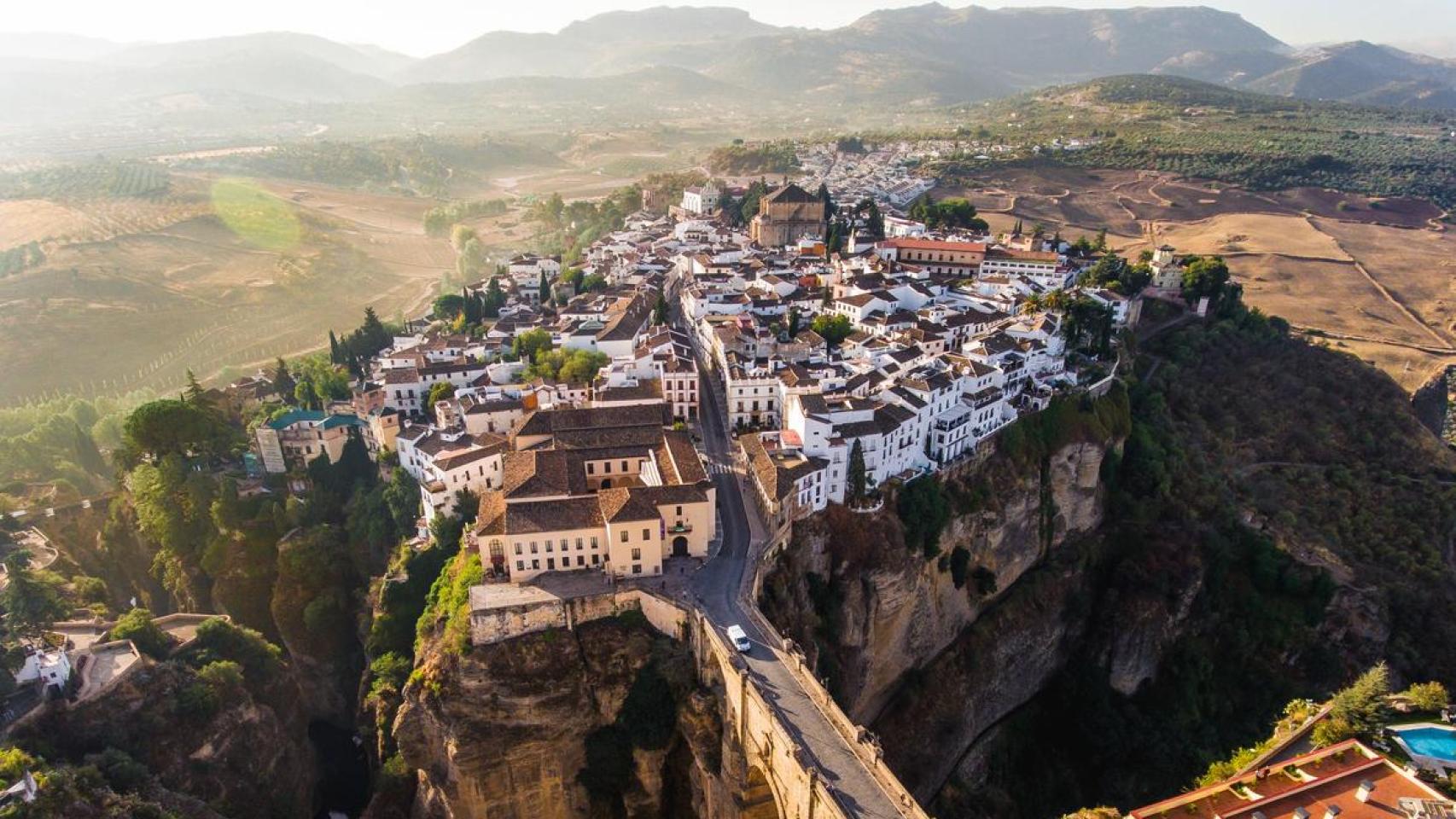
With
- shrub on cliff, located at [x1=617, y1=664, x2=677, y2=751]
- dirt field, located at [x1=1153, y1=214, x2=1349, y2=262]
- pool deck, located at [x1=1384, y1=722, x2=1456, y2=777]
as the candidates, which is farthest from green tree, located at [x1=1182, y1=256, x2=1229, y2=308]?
shrub on cliff, located at [x1=617, y1=664, x2=677, y2=751]

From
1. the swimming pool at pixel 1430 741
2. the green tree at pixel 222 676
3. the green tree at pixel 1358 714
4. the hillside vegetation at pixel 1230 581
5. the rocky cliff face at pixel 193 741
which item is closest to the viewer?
the swimming pool at pixel 1430 741

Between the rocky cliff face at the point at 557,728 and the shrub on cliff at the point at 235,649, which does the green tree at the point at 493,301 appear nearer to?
the shrub on cliff at the point at 235,649

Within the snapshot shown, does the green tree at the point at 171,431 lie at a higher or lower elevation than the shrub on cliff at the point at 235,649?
higher

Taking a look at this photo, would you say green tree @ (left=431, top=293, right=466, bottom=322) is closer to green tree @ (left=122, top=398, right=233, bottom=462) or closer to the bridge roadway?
green tree @ (left=122, top=398, right=233, bottom=462)

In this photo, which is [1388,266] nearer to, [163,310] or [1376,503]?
[1376,503]

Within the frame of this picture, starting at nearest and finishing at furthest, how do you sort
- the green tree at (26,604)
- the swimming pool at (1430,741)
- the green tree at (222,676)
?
the swimming pool at (1430,741), the green tree at (26,604), the green tree at (222,676)

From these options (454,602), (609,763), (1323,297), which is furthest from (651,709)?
(1323,297)

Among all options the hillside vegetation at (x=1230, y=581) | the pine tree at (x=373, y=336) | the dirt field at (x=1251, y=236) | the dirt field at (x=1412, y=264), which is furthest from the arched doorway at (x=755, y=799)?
the dirt field at (x=1412, y=264)
